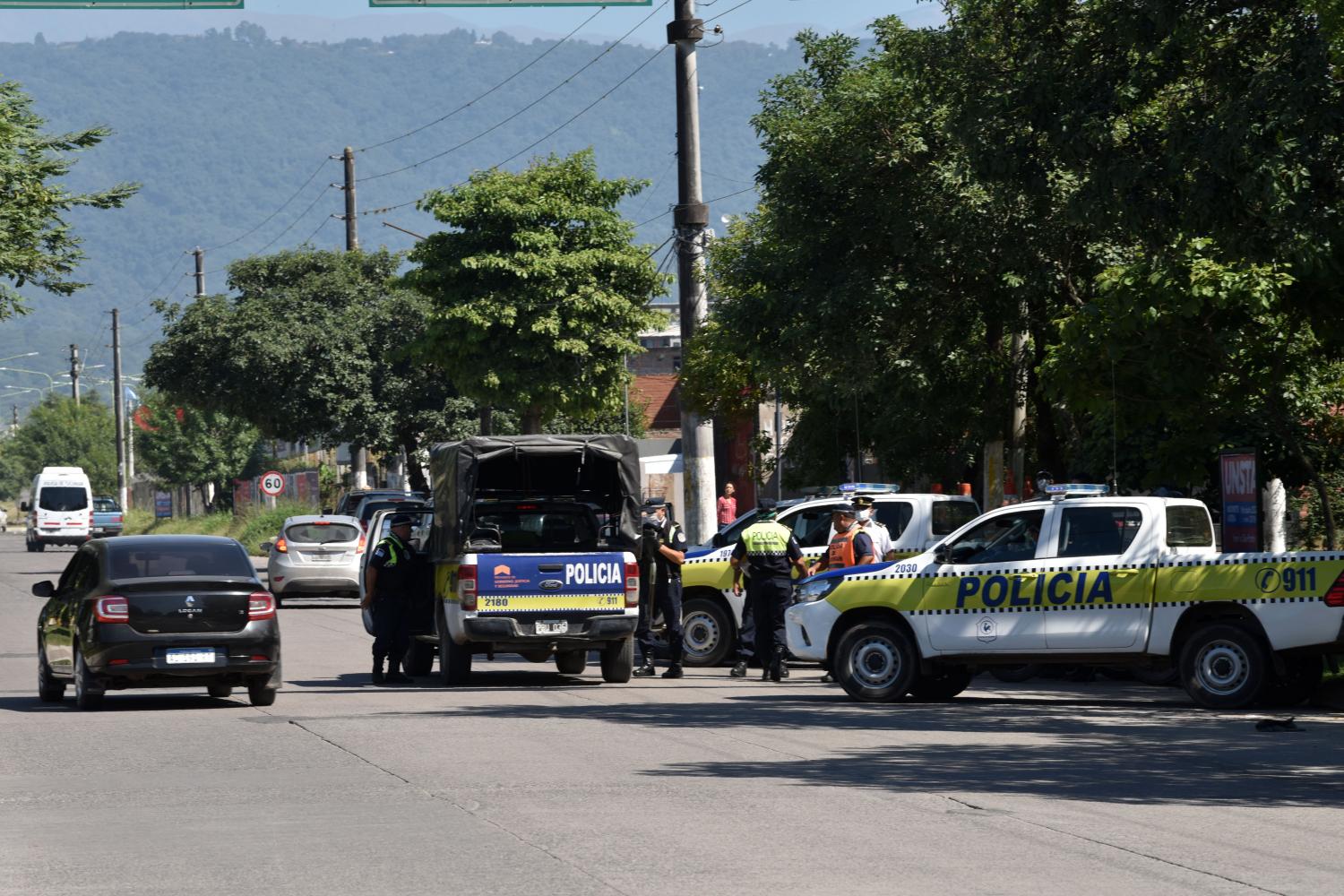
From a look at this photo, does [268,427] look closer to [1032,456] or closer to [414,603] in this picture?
[1032,456]

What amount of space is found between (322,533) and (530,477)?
46.9 feet

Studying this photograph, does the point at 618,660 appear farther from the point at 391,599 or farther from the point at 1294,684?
the point at 1294,684

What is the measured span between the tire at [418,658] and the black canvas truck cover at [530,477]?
42.6 inches

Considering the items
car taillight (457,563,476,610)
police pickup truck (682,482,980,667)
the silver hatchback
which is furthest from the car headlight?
the silver hatchback

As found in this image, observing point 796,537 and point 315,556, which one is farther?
point 315,556

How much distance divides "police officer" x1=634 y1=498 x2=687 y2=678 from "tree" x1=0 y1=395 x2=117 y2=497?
106785 mm

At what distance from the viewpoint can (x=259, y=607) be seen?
682 inches

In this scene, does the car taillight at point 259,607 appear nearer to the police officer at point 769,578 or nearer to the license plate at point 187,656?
the license plate at point 187,656

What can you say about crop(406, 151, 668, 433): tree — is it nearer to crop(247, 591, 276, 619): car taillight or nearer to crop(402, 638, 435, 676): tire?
crop(402, 638, 435, 676): tire

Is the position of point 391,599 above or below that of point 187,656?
above

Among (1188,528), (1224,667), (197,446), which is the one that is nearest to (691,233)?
(1188,528)

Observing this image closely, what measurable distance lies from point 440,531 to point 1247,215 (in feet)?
28.7

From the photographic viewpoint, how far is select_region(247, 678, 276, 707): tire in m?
17.6

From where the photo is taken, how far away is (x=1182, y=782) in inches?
479
